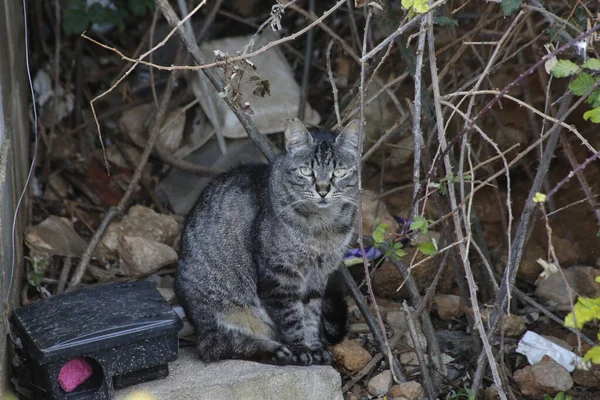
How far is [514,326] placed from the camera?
4.61m

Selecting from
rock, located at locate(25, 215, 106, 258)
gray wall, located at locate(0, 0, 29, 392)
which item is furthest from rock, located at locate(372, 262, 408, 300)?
gray wall, located at locate(0, 0, 29, 392)

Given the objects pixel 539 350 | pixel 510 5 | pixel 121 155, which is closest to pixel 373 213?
pixel 539 350

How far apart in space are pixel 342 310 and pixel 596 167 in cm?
202

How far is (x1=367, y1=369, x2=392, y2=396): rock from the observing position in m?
4.16

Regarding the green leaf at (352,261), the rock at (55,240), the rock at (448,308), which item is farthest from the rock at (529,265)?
the rock at (55,240)

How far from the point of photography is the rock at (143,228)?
16.8 feet

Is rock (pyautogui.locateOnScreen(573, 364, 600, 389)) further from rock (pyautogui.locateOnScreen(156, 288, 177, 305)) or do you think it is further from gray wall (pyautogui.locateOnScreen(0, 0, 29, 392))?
gray wall (pyautogui.locateOnScreen(0, 0, 29, 392))

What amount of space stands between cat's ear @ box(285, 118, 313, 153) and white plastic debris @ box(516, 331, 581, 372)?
155 centimetres

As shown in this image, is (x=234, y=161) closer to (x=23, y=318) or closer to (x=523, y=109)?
(x=523, y=109)

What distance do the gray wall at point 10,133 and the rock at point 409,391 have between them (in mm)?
1789

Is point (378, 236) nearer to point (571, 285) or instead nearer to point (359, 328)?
point (359, 328)

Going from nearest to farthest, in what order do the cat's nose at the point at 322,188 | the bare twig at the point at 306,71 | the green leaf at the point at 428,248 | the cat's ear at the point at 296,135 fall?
the green leaf at the point at 428,248, the cat's nose at the point at 322,188, the cat's ear at the point at 296,135, the bare twig at the point at 306,71

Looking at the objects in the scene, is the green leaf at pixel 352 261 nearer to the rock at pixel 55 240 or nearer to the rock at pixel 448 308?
the rock at pixel 448 308

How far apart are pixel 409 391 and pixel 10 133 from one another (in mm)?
2331
